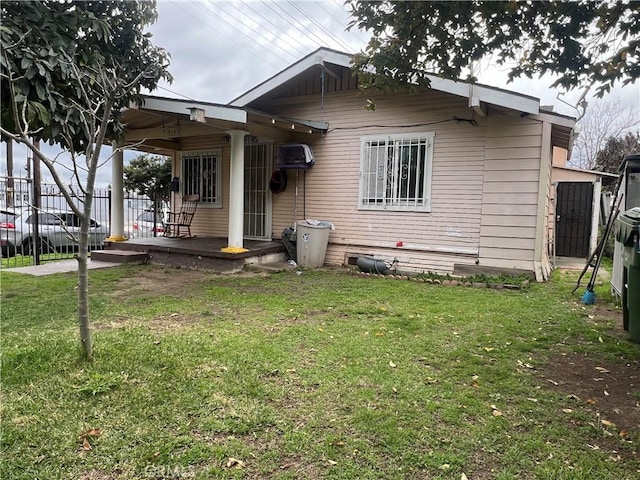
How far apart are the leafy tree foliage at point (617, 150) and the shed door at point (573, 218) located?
674 cm

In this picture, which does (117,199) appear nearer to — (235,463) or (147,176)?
(147,176)

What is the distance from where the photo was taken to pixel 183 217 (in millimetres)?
10297

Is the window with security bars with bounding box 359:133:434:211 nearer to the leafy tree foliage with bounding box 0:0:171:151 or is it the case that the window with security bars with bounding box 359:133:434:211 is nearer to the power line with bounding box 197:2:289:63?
the leafy tree foliage with bounding box 0:0:171:151

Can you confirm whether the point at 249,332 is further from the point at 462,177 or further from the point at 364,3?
the point at 462,177

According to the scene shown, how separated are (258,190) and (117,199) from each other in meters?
3.02

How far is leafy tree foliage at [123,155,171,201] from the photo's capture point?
15.2 m

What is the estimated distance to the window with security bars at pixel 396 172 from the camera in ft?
24.8

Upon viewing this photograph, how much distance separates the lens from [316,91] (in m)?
8.60

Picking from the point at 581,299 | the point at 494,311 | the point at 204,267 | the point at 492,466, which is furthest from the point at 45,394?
the point at 581,299

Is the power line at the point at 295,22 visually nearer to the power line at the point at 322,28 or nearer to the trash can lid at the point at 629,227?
the power line at the point at 322,28

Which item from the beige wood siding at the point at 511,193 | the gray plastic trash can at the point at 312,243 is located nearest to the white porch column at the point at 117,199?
the gray plastic trash can at the point at 312,243

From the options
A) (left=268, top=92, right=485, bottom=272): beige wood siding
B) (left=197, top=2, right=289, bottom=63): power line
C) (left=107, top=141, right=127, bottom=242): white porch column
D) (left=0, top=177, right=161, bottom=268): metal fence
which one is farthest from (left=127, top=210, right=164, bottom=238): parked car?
(left=197, top=2, right=289, bottom=63): power line

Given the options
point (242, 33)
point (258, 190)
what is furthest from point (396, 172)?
point (242, 33)

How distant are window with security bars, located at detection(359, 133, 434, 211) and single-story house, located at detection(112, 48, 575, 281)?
2 centimetres
